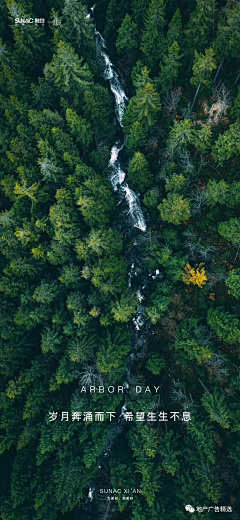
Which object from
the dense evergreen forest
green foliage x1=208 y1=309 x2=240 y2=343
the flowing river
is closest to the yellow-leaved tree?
the dense evergreen forest

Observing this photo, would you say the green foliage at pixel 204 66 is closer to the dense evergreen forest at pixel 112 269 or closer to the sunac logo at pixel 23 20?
the dense evergreen forest at pixel 112 269

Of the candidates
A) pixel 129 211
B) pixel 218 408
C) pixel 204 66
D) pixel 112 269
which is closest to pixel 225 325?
pixel 218 408

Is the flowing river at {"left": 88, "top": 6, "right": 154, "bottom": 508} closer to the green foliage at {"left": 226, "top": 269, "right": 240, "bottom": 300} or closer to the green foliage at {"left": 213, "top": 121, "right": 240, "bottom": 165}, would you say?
the green foliage at {"left": 226, "top": 269, "right": 240, "bottom": 300}

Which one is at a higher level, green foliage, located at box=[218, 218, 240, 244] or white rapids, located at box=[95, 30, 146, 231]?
white rapids, located at box=[95, 30, 146, 231]

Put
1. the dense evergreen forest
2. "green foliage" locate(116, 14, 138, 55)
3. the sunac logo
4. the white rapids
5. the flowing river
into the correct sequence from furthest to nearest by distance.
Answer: the white rapids
the flowing river
"green foliage" locate(116, 14, 138, 55)
the sunac logo
the dense evergreen forest

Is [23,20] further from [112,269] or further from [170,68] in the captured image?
[112,269]

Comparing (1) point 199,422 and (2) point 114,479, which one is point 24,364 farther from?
(1) point 199,422

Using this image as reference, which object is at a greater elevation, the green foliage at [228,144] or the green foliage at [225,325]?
the green foliage at [228,144]

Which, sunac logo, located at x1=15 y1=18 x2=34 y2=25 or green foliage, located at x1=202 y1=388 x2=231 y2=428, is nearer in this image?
green foliage, located at x1=202 y1=388 x2=231 y2=428

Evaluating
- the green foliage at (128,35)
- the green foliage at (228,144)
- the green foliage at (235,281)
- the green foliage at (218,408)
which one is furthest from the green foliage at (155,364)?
the green foliage at (128,35)
